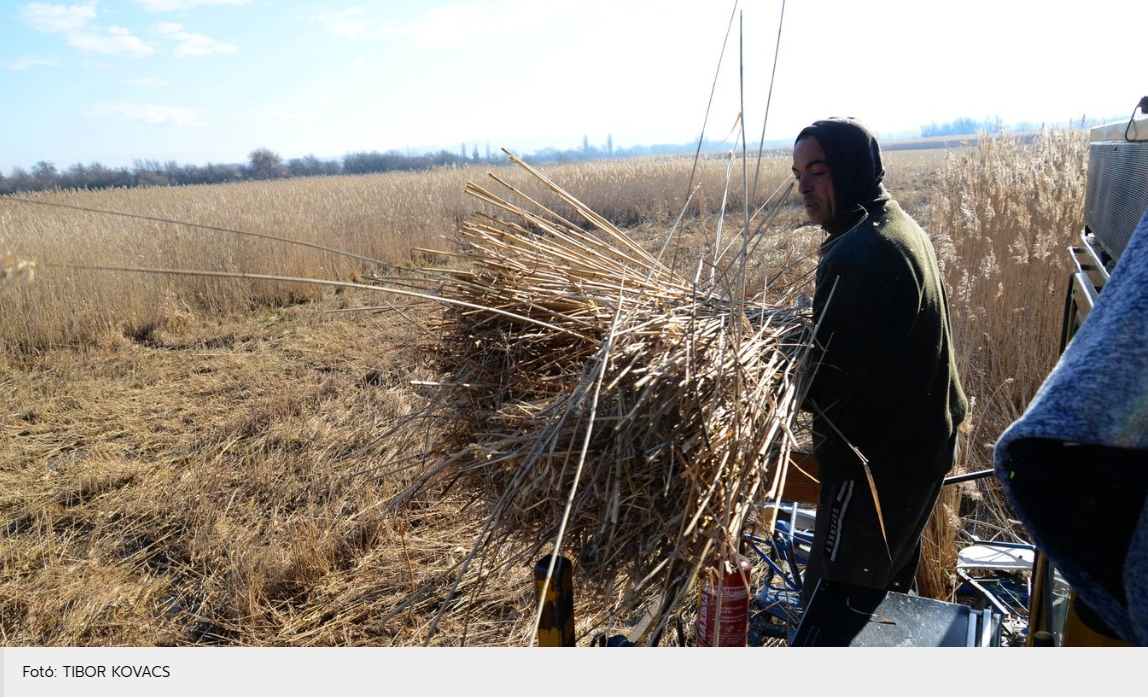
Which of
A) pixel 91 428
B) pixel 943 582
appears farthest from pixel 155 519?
pixel 943 582

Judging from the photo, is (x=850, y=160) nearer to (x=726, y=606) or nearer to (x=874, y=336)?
(x=874, y=336)

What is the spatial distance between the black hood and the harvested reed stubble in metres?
0.53

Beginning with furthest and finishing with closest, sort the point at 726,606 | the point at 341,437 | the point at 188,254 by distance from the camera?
the point at 188,254
the point at 341,437
the point at 726,606

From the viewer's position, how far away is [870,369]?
1.86 metres

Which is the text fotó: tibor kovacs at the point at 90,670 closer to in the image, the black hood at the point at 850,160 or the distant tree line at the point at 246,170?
the black hood at the point at 850,160

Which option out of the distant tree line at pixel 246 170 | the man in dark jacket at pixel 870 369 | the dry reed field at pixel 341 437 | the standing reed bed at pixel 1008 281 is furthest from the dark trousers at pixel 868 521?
the distant tree line at pixel 246 170

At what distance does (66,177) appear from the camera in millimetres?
39281

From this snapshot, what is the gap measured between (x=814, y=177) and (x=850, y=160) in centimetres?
11

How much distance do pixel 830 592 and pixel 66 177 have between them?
159ft

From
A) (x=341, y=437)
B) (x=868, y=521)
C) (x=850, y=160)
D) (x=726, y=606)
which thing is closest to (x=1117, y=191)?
(x=850, y=160)

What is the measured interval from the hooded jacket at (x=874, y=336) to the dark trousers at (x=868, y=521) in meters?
0.03

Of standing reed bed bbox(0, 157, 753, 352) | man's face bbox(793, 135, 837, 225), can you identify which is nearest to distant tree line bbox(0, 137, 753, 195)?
standing reed bed bbox(0, 157, 753, 352)

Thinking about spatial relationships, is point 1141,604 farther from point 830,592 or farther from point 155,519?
point 155,519

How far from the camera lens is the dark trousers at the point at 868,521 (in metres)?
2.07
